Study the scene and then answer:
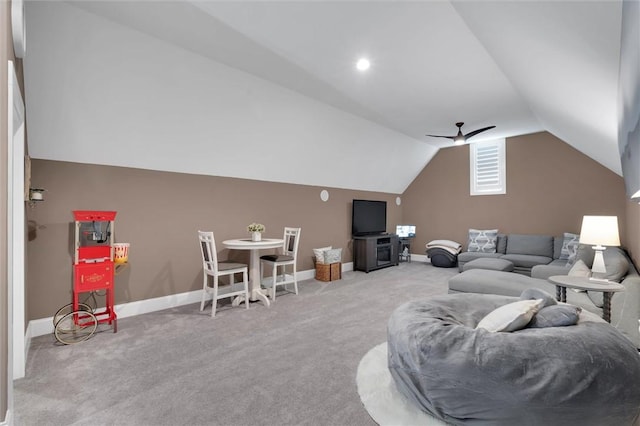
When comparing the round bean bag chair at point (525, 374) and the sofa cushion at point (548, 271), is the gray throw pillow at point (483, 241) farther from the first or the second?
the round bean bag chair at point (525, 374)

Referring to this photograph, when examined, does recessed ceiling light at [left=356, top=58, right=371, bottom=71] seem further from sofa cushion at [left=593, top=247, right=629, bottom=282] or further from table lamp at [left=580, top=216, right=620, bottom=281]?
sofa cushion at [left=593, top=247, right=629, bottom=282]

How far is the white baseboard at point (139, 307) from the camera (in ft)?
9.80

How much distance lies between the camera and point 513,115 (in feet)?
16.5

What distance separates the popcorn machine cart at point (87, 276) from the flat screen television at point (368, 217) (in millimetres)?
4568

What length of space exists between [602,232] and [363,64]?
2.85 meters

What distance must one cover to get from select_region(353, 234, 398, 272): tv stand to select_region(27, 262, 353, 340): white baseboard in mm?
3437

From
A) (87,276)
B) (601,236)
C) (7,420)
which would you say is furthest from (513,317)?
(87,276)

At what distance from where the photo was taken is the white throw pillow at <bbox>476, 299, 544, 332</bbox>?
1853mm

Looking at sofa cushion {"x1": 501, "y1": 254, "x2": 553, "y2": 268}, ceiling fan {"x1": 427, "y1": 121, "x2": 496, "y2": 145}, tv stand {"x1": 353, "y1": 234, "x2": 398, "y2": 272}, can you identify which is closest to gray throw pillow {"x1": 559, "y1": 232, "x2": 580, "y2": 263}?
sofa cushion {"x1": 501, "y1": 254, "x2": 553, "y2": 268}

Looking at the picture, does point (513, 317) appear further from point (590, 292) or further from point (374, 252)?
point (374, 252)

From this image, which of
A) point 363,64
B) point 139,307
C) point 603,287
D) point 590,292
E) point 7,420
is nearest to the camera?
point 7,420

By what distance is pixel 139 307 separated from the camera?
145 inches

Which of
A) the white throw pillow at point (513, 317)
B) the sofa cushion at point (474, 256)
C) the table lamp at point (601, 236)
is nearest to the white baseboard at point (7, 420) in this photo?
the white throw pillow at point (513, 317)

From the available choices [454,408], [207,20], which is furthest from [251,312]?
[207,20]
